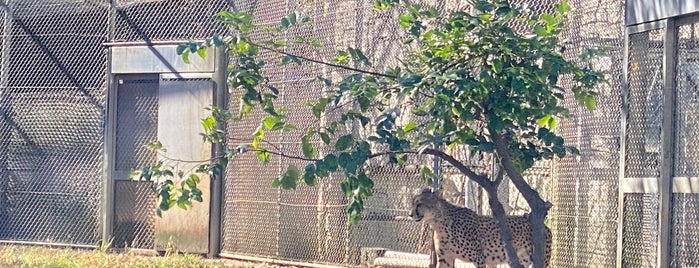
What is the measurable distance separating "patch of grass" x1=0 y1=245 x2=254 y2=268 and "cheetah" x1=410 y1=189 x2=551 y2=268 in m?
2.65

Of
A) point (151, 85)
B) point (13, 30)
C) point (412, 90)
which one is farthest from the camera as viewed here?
point (13, 30)

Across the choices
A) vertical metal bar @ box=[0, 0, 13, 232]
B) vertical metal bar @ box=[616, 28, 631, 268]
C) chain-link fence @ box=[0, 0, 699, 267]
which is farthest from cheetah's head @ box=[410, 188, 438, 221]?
vertical metal bar @ box=[0, 0, 13, 232]

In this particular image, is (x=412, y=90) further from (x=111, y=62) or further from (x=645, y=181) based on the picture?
(x=111, y=62)

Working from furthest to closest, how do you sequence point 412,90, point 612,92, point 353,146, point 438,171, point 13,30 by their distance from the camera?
point 13,30, point 438,171, point 612,92, point 353,146, point 412,90

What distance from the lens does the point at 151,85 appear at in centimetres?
1273

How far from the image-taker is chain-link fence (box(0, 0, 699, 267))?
770cm

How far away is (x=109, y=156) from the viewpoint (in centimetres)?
1273

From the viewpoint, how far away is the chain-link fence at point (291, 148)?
770cm

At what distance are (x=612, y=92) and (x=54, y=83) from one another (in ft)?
24.6

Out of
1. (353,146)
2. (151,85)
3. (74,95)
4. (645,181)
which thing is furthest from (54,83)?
(645,181)

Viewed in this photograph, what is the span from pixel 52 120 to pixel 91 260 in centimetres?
279

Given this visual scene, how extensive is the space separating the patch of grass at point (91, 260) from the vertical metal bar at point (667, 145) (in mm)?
4819

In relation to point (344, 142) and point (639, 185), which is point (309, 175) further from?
point (639, 185)

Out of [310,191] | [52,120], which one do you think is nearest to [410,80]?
[310,191]
